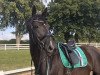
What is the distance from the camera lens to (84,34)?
5925cm

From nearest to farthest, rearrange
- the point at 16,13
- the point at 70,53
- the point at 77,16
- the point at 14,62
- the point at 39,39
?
the point at 39,39, the point at 70,53, the point at 14,62, the point at 77,16, the point at 16,13

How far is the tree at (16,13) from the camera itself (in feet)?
207

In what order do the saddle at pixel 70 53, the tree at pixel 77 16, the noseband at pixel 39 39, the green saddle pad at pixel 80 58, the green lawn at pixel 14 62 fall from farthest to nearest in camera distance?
1. the tree at pixel 77 16
2. the green lawn at pixel 14 62
3. the saddle at pixel 70 53
4. the green saddle pad at pixel 80 58
5. the noseband at pixel 39 39

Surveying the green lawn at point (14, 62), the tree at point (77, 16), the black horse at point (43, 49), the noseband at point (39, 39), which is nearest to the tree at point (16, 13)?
the tree at point (77, 16)

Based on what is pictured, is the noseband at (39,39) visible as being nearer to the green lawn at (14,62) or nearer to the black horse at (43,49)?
the black horse at (43,49)

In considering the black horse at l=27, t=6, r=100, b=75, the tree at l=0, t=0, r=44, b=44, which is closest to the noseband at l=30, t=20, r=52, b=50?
the black horse at l=27, t=6, r=100, b=75

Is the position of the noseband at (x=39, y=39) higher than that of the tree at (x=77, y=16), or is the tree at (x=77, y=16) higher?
the tree at (x=77, y=16)

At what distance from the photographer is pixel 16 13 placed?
2527 inches

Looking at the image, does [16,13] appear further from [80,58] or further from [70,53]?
[70,53]

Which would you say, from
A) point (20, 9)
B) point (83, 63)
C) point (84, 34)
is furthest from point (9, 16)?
point (83, 63)

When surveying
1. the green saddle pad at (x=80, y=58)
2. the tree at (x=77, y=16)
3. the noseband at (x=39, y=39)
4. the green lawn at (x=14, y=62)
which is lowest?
the green lawn at (x=14, y=62)

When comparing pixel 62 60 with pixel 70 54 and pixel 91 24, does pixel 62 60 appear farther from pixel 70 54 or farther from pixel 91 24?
pixel 91 24

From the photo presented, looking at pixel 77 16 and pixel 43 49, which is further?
pixel 77 16

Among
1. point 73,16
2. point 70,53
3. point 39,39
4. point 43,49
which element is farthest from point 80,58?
point 73,16
